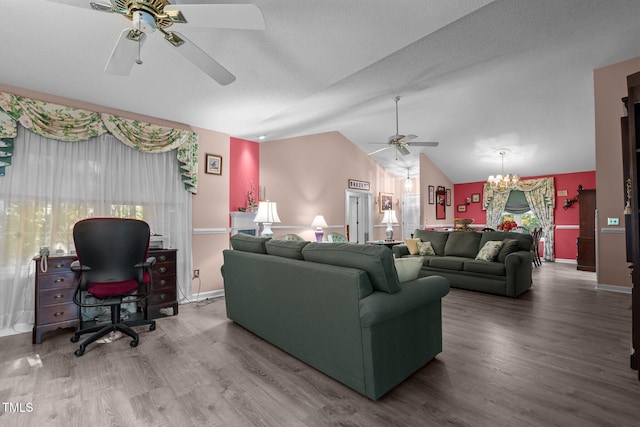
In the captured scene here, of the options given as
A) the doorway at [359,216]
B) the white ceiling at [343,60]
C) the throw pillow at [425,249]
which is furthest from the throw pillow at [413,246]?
the white ceiling at [343,60]

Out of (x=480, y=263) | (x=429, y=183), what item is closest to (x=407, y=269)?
(x=480, y=263)

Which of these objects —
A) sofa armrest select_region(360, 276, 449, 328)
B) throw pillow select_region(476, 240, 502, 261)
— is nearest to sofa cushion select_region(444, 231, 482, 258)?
throw pillow select_region(476, 240, 502, 261)

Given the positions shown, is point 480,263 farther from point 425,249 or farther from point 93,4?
point 93,4

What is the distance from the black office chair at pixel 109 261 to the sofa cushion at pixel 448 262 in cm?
422

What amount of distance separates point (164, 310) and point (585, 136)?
8.20 meters

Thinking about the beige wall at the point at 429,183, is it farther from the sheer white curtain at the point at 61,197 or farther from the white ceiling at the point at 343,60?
the sheer white curtain at the point at 61,197

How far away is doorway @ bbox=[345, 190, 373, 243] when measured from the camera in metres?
7.66

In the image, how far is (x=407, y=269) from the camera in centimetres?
221

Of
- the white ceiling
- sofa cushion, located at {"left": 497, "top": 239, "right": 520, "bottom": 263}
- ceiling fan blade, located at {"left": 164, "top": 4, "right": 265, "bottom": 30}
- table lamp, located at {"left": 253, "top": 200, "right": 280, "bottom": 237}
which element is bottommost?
sofa cushion, located at {"left": 497, "top": 239, "right": 520, "bottom": 263}

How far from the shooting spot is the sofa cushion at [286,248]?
2.48 meters

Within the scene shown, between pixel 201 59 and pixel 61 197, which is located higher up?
pixel 201 59

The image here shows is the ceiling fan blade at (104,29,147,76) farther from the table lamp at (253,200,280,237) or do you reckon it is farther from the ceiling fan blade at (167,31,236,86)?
the table lamp at (253,200,280,237)

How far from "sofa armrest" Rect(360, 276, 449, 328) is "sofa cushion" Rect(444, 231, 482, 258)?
324cm

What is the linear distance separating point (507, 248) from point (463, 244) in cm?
82
